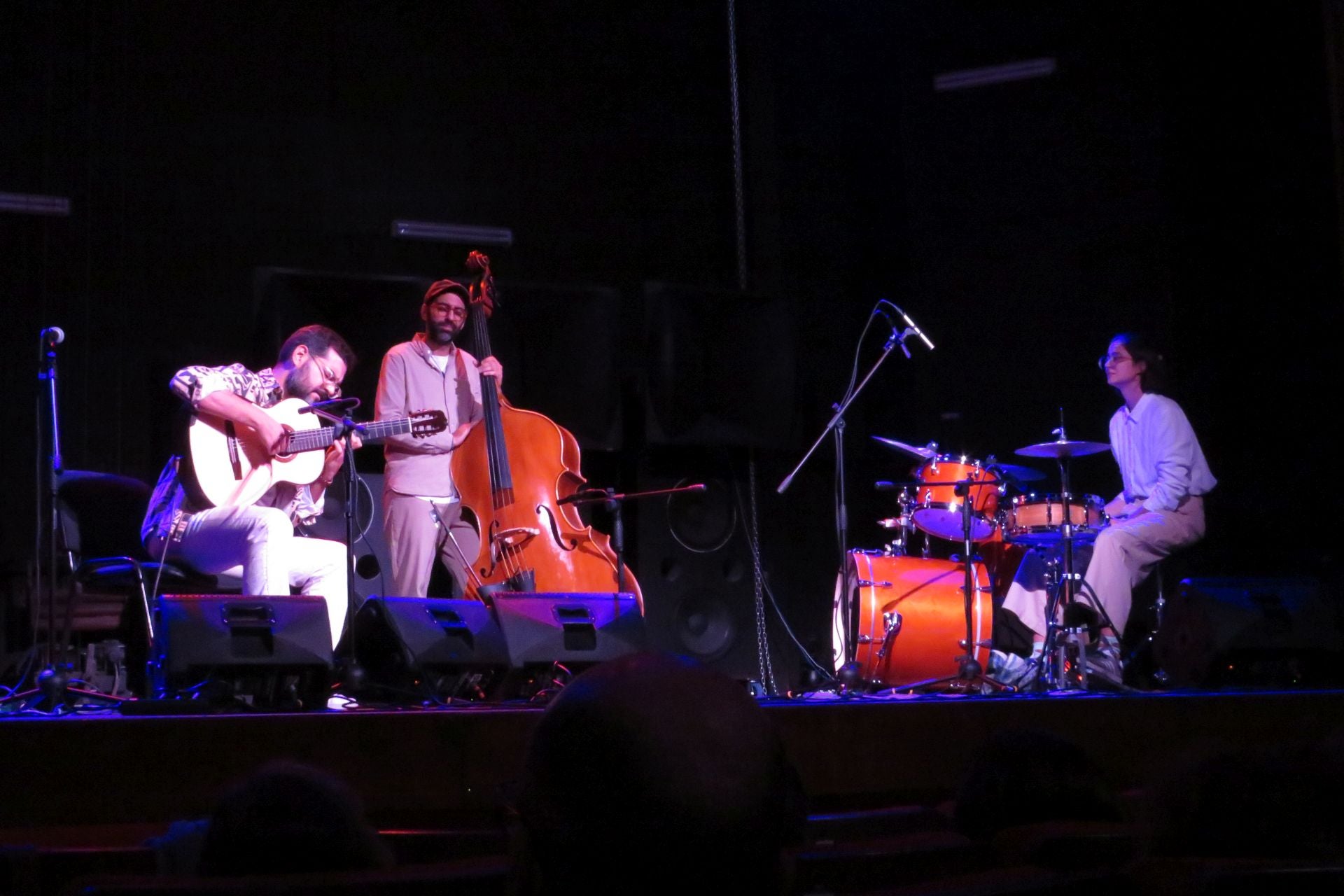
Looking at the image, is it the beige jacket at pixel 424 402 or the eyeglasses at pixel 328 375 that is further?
the beige jacket at pixel 424 402

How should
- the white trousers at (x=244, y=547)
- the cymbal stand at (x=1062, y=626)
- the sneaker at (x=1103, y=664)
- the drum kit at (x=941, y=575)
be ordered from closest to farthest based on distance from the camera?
the white trousers at (x=244, y=547)
the sneaker at (x=1103, y=664)
the cymbal stand at (x=1062, y=626)
the drum kit at (x=941, y=575)

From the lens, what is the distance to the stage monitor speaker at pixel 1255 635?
5.33 m

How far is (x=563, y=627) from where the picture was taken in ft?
15.8

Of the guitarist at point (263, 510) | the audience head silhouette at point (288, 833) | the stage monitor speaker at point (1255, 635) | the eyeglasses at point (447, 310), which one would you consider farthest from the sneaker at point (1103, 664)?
the audience head silhouette at point (288, 833)

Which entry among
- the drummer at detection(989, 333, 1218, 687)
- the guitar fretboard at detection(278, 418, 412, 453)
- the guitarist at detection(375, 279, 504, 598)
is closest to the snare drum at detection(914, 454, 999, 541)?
the drummer at detection(989, 333, 1218, 687)

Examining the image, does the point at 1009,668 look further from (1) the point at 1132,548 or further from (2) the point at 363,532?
(2) the point at 363,532

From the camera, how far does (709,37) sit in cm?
804

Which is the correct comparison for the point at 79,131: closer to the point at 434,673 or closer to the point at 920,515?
the point at 434,673

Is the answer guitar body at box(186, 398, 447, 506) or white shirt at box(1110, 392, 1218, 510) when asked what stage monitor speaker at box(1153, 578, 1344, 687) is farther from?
guitar body at box(186, 398, 447, 506)

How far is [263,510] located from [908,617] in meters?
3.02

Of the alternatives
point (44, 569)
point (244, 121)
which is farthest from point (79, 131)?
point (44, 569)

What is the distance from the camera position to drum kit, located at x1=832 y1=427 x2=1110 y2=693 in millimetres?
6133

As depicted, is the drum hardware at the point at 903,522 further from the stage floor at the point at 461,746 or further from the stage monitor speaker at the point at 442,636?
the stage floor at the point at 461,746

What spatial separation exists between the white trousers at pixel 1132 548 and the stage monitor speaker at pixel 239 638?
3.50m
